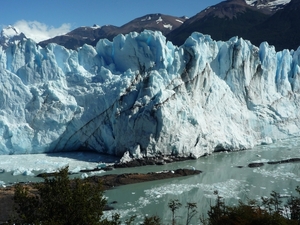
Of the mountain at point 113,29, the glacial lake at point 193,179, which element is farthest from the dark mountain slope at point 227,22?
the glacial lake at point 193,179

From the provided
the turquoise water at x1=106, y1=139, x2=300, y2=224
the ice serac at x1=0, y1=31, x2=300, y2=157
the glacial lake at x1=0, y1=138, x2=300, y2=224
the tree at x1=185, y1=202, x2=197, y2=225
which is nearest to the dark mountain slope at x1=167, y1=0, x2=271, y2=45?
the ice serac at x1=0, y1=31, x2=300, y2=157

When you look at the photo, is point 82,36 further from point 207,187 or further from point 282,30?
point 207,187

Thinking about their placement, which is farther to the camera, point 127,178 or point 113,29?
point 113,29

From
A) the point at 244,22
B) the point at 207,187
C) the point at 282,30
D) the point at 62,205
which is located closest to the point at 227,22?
the point at 244,22

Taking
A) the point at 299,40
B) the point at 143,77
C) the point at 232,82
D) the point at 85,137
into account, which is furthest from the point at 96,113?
the point at 299,40

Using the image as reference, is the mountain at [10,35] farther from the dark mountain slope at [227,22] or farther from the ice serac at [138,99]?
the ice serac at [138,99]

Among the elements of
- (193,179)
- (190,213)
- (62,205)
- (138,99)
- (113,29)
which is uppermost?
(113,29)
